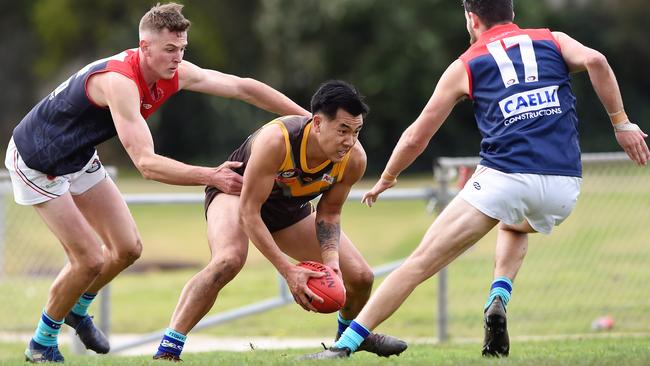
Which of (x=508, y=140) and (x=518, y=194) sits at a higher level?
(x=508, y=140)

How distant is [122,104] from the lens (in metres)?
6.89

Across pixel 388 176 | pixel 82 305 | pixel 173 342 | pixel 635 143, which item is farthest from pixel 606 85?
pixel 82 305

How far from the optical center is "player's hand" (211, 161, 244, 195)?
21.8 ft

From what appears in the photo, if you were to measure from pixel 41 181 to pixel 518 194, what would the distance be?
3211 millimetres

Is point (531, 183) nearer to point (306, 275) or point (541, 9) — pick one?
point (306, 275)

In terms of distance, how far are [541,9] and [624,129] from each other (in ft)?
102

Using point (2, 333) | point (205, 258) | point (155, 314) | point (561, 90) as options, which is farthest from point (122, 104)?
point (205, 258)

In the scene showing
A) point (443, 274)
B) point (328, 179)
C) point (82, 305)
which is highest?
point (328, 179)

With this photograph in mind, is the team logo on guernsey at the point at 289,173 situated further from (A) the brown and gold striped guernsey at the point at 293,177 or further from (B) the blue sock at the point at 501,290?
(B) the blue sock at the point at 501,290

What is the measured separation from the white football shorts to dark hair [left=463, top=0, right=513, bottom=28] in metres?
0.95

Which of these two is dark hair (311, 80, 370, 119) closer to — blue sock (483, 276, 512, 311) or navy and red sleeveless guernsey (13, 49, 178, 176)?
navy and red sleeveless guernsey (13, 49, 178, 176)

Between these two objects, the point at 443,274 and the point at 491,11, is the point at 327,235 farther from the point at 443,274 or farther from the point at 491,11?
the point at 443,274

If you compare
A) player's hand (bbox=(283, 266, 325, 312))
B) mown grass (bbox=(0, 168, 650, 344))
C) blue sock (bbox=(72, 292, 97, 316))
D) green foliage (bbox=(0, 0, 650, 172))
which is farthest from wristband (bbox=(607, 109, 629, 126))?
green foliage (bbox=(0, 0, 650, 172))

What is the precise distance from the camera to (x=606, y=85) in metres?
6.65
